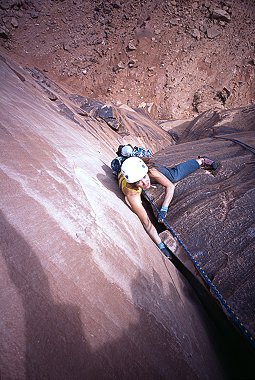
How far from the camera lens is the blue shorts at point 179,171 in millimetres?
3053

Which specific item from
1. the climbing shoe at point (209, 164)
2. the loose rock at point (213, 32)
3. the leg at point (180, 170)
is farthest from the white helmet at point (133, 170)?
the loose rock at point (213, 32)

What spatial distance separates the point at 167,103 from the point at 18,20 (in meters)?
8.01

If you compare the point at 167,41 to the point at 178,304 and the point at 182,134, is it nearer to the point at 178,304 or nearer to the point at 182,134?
the point at 182,134

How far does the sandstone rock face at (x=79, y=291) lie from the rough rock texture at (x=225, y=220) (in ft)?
1.23

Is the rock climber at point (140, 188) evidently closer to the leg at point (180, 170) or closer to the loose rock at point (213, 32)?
the leg at point (180, 170)

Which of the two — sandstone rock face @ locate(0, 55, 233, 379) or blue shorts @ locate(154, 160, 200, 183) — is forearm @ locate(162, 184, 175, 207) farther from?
sandstone rock face @ locate(0, 55, 233, 379)

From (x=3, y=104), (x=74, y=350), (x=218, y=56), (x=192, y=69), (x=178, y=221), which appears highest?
(x=218, y=56)

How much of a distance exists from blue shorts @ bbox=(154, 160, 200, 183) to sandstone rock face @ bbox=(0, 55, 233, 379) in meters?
1.23

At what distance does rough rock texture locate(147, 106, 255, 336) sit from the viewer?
1851 mm

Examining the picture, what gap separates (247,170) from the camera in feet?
9.41

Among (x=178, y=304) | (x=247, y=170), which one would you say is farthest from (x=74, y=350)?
(x=247, y=170)

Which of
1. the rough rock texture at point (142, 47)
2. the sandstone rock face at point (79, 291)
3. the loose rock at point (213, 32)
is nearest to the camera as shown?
the sandstone rock face at point (79, 291)

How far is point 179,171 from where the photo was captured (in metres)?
3.12

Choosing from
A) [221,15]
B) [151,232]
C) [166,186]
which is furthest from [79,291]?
[221,15]
